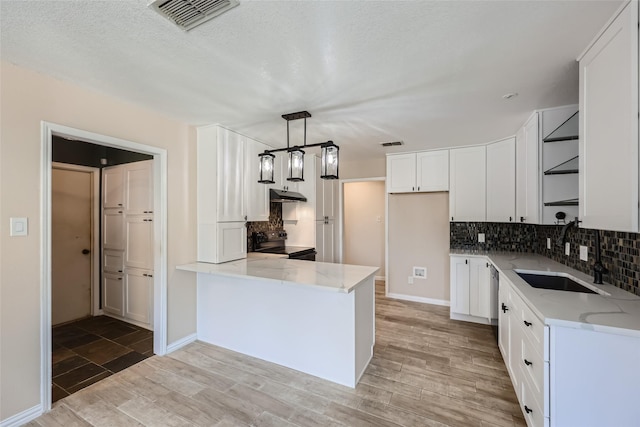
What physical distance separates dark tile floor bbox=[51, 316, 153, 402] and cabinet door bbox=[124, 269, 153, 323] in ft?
0.49

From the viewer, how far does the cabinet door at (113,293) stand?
3.81m

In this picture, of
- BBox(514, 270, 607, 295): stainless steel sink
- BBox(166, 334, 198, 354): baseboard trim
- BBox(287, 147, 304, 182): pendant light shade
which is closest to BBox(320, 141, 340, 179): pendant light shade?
BBox(287, 147, 304, 182): pendant light shade

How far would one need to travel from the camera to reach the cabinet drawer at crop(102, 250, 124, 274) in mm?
3812

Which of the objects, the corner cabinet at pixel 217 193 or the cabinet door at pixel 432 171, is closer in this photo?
the corner cabinet at pixel 217 193

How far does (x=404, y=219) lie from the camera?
4.64m

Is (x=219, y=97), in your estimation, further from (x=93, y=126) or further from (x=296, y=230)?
(x=296, y=230)

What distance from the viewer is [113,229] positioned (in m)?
3.89

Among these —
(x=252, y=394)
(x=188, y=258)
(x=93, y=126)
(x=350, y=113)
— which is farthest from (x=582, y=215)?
(x=93, y=126)

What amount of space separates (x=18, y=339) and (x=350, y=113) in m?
3.13

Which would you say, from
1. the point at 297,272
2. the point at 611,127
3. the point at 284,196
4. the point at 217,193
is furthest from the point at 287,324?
the point at 611,127

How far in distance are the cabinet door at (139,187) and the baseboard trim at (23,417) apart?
2.13 metres

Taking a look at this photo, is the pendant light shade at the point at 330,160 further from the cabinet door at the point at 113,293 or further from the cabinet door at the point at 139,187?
the cabinet door at the point at 113,293

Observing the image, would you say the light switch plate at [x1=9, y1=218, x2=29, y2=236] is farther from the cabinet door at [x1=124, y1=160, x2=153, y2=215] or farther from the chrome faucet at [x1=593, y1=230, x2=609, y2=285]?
the chrome faucet at [x1=593, y1=230, x2=609, y2=285]

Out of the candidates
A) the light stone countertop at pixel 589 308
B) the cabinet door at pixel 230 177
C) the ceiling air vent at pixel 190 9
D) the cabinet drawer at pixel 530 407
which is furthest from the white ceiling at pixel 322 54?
the cabinet drawer at pixel 530 407
